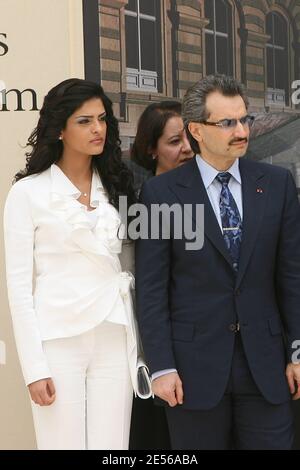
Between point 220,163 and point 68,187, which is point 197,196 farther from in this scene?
point 68,187

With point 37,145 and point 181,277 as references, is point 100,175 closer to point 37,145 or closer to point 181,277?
point 37,145

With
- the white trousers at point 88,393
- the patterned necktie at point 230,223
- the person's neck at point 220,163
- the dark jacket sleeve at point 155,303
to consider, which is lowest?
the white trousers at point 88,393

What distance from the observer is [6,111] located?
13.2 ft

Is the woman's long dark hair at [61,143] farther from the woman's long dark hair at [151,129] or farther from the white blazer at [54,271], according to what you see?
the woman's long dark hair at [151,129]

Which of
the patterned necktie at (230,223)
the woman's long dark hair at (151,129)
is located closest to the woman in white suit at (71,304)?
the patterned necktie at (230,223)

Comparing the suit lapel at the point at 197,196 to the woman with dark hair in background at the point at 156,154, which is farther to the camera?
the woman with dark hair in background at the point at 156,154

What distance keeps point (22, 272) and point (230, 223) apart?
2.61 feet

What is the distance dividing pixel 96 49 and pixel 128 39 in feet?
0.56

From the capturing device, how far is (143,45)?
4016 mm

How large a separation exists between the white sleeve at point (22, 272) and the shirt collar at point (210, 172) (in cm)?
67

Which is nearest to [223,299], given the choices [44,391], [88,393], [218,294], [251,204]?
[218,294]

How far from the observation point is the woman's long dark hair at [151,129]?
12.0 ft

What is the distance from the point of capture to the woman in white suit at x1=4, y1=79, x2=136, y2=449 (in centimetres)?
295

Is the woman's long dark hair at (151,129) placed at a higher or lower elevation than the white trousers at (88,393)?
higher
